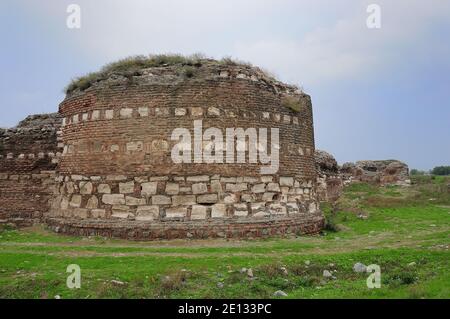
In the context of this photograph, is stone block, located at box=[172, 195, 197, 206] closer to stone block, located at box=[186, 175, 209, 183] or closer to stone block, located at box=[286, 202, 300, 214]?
stone block, located at box=[186, 175, 209, 183]

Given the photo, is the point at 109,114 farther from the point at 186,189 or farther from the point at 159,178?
the point at 186,189

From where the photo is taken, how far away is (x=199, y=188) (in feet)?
45.3

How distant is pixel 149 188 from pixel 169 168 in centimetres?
84

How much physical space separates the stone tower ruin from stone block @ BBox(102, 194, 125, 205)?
0.10ft

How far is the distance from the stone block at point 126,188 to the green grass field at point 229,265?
1508 mm

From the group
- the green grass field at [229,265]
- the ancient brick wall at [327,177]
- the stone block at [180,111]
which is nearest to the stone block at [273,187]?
the green grass field at [229,265]

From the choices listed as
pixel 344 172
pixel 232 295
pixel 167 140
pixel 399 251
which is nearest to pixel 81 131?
pixel 167 140

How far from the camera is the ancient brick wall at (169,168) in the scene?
13.7m

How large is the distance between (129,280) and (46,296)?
4.99 feet

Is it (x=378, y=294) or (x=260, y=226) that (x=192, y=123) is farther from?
(x=378, y=294)

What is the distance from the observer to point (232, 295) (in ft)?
27.6
